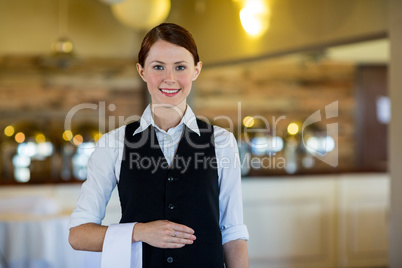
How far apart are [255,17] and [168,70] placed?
2879 mm

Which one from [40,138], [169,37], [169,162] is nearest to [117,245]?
[169,162]

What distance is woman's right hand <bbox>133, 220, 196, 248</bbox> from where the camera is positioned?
1079mm

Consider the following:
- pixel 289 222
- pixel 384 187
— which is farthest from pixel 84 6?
pixel 384 187

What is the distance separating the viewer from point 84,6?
231 inches

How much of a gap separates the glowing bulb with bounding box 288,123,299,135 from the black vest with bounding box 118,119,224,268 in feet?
15.8

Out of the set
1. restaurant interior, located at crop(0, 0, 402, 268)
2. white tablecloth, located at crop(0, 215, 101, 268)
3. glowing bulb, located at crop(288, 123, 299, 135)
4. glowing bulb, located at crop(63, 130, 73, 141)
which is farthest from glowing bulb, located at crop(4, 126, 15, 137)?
glowing bulb, located at crop(288, 123, 299, 135)

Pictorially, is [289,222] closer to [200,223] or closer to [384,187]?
[384,187]

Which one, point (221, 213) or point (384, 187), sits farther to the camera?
point (384, 187)

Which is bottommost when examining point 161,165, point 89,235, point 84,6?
point 89,235

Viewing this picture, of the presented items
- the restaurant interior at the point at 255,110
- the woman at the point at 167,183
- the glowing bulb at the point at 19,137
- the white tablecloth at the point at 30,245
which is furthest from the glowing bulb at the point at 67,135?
the woman at the point at 167,183

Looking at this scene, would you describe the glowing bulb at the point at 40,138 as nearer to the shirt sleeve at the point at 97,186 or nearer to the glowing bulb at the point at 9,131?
the glowing bulb at the point at 9,131

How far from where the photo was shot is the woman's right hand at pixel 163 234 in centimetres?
108

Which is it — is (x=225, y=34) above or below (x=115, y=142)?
above

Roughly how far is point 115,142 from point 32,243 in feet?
6.28
